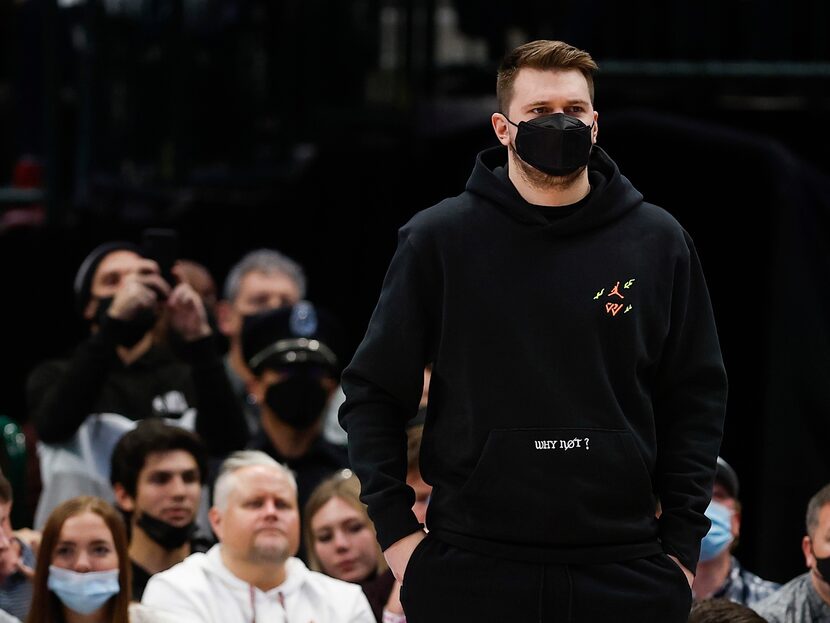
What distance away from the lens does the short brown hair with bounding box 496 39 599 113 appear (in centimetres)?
A: 259

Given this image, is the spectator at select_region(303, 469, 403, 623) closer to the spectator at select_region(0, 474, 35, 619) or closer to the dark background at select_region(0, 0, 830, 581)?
the spectator at select_region(0, 474, 35, 619)

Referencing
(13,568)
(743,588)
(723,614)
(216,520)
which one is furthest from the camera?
(743,588)

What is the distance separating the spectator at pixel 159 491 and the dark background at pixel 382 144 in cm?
161

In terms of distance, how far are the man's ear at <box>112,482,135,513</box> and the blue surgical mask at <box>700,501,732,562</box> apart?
5.47 feet

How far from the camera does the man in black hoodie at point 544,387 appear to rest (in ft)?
8.36

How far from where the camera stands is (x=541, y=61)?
8.50 feet

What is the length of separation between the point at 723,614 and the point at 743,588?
2.63ft

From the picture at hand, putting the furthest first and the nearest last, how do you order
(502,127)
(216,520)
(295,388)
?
1. (295,388)
2. (216,520)
3. (502,127)

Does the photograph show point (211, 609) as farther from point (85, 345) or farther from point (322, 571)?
point (85, 345)

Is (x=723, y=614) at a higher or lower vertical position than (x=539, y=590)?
lower

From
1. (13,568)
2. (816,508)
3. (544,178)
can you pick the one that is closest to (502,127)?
(544,178)

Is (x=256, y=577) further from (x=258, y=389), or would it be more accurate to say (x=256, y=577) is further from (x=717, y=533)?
(x=717, y=533)

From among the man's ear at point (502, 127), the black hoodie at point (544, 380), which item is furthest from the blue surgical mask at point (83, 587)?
the man's ear at point (502, 127)

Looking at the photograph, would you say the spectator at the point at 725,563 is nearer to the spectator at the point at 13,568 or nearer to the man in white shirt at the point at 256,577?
the man in white shirt at the point at 256,577
